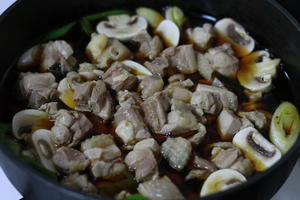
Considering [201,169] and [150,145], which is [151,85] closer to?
[150,145]

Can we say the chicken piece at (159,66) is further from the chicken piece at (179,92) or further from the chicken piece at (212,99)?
the chicken piece at (212,99)

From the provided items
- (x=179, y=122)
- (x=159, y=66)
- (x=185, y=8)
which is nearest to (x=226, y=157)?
(x=179, y=122)

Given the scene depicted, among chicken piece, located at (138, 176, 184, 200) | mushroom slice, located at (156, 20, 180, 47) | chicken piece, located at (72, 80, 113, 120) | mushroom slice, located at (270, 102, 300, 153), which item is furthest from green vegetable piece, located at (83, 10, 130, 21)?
chicken piece, located at (138, 176, 184, 200)

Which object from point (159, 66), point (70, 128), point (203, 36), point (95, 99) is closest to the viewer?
point (70, 128)

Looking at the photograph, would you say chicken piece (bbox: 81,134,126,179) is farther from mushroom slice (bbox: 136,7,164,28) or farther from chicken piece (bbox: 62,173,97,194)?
mushroom slice (bbox: 136,7,164,28)

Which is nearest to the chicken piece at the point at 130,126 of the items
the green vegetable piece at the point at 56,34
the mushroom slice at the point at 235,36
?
the green vegetable piece at the point at 56,34
